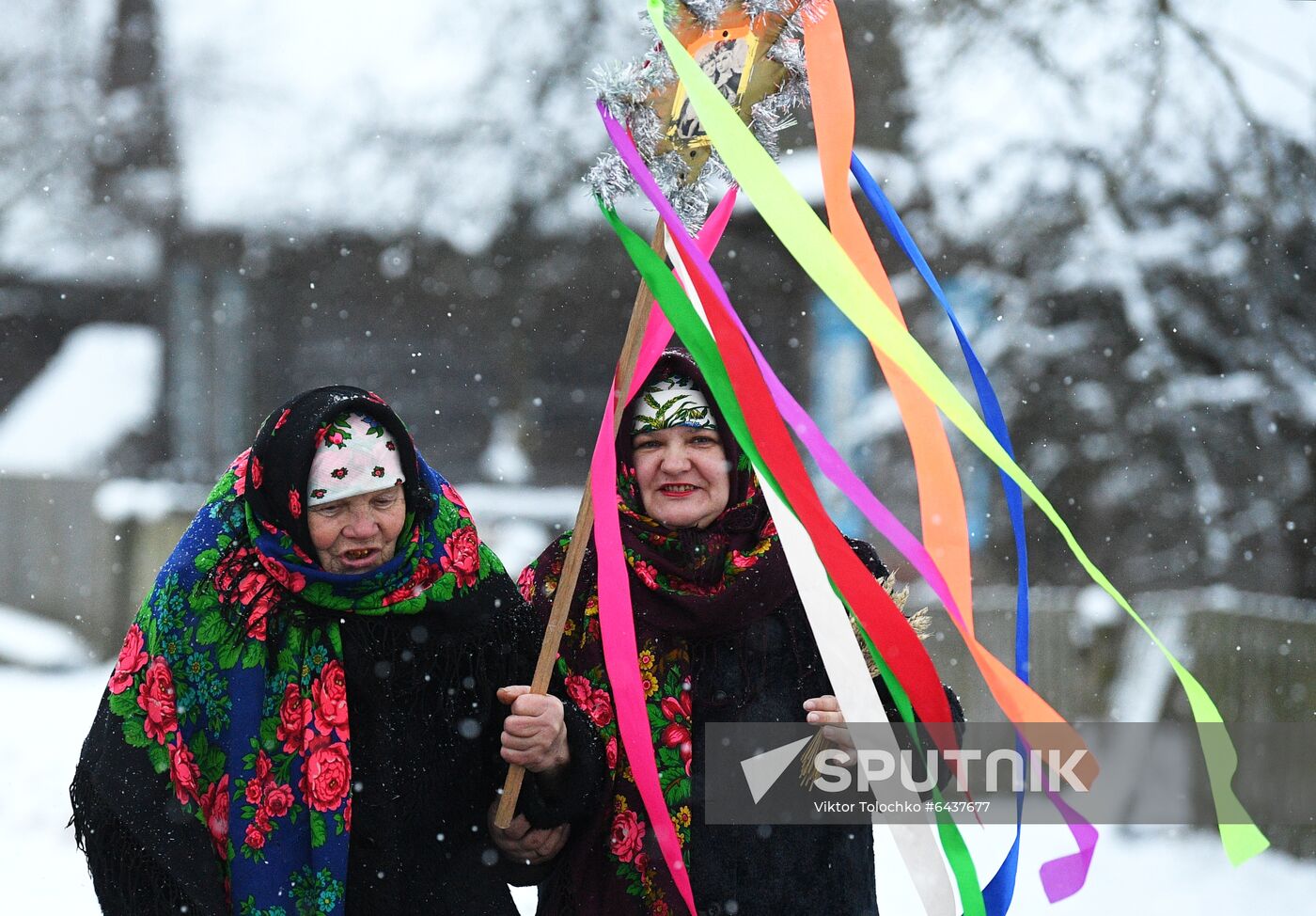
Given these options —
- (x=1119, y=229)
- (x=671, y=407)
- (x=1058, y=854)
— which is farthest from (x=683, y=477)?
(x=1119, y=229)

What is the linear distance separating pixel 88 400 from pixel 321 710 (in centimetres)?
745

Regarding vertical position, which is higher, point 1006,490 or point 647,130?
point 647,130

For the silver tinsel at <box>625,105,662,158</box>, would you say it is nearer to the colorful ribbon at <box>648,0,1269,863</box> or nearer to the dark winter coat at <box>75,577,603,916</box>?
the colorful ribbon at <box>648,0,1269,863</box>

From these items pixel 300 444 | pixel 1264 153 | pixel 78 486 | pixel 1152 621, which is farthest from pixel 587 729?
pixel 78 486

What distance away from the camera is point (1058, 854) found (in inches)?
239

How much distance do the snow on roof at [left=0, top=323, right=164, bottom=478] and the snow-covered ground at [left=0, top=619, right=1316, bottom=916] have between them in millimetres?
2378

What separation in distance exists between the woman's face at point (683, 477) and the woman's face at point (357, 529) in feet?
1.88

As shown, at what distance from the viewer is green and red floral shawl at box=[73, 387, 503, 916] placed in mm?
2258

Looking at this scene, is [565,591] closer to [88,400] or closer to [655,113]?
[655,113]

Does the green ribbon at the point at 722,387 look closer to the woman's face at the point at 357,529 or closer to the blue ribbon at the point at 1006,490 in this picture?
the blue ribbon at the point at 1006,490

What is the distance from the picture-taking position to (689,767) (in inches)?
105

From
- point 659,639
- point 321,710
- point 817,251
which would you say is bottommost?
point 321,710

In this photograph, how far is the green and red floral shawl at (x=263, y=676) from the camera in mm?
2258

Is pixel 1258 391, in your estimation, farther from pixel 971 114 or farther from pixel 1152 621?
pixel 971 114
